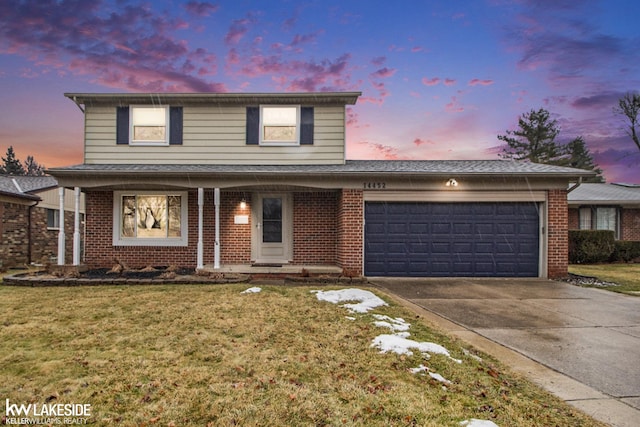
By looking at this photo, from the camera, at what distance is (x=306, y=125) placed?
1152 centimetres

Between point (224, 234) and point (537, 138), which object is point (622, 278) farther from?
point (537, 138)

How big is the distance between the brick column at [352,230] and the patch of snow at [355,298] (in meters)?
2.58

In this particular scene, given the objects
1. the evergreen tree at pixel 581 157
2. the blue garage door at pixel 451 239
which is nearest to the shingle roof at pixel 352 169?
the blue garage door at pixel 451 239

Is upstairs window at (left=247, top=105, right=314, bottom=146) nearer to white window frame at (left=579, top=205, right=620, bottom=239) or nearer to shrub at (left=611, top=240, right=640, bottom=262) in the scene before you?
shrub at (left=611, top=240, right=640, bottom=262)

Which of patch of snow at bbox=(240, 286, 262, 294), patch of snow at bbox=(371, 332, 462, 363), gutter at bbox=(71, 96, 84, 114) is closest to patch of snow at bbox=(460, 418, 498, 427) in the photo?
patch of snow at bbox=(371, 332, 462, 363)

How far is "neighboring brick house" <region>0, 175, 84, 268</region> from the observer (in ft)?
42.0

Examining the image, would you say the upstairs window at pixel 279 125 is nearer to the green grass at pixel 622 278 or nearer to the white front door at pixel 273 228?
the white front door at pixel 273 228

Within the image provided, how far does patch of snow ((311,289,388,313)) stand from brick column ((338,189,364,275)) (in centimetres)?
258

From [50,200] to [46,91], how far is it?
185 inches

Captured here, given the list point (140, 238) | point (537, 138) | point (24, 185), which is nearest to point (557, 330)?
point (140, 238)

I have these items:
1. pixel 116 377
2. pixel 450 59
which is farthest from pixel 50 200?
pixel 450 59

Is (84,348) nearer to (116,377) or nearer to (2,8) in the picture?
(116,377)

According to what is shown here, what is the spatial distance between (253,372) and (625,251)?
18708 mm

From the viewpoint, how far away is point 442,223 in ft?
34.5
